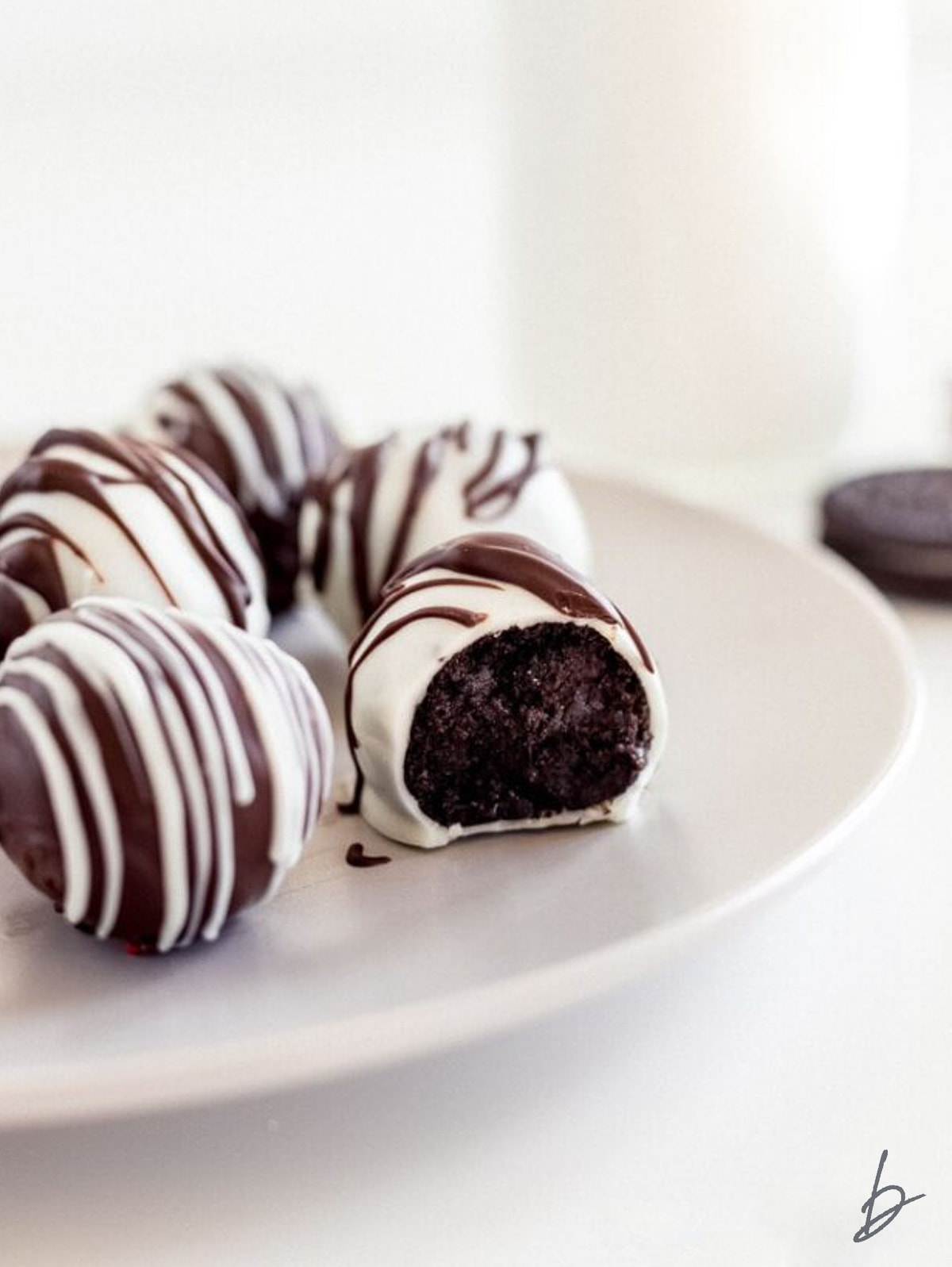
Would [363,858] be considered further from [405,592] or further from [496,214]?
[496,214]

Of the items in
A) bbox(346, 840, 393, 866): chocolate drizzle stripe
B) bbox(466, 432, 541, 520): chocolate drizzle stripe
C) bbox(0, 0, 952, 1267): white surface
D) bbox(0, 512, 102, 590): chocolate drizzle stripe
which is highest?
bbox(0, 512, 102, 590): chocolate drizzle stripe

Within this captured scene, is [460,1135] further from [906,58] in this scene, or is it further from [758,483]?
[906,58]

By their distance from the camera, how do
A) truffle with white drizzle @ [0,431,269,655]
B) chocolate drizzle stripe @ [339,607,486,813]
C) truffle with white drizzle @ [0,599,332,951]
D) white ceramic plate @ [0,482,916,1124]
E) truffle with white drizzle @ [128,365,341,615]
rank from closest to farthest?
white ceramic plate @ [0,482,916,1124], truffle with white drizzle @ [0,599,332,951], chocolate drizzle stripe @ [339,607,486,813], truffle with white drizzle @ [0,431,269,655], truffle with white drizzle @ [128,365,341,615]

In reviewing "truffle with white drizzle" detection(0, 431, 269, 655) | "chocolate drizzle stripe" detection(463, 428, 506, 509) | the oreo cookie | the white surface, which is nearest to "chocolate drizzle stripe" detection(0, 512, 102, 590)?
"truffle with white drizzle" detection(0, 431, 269, 655)

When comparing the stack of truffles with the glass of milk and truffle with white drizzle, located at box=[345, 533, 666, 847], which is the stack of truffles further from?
the glass of milk

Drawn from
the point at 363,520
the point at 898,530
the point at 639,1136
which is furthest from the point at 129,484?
the point at 898,530
